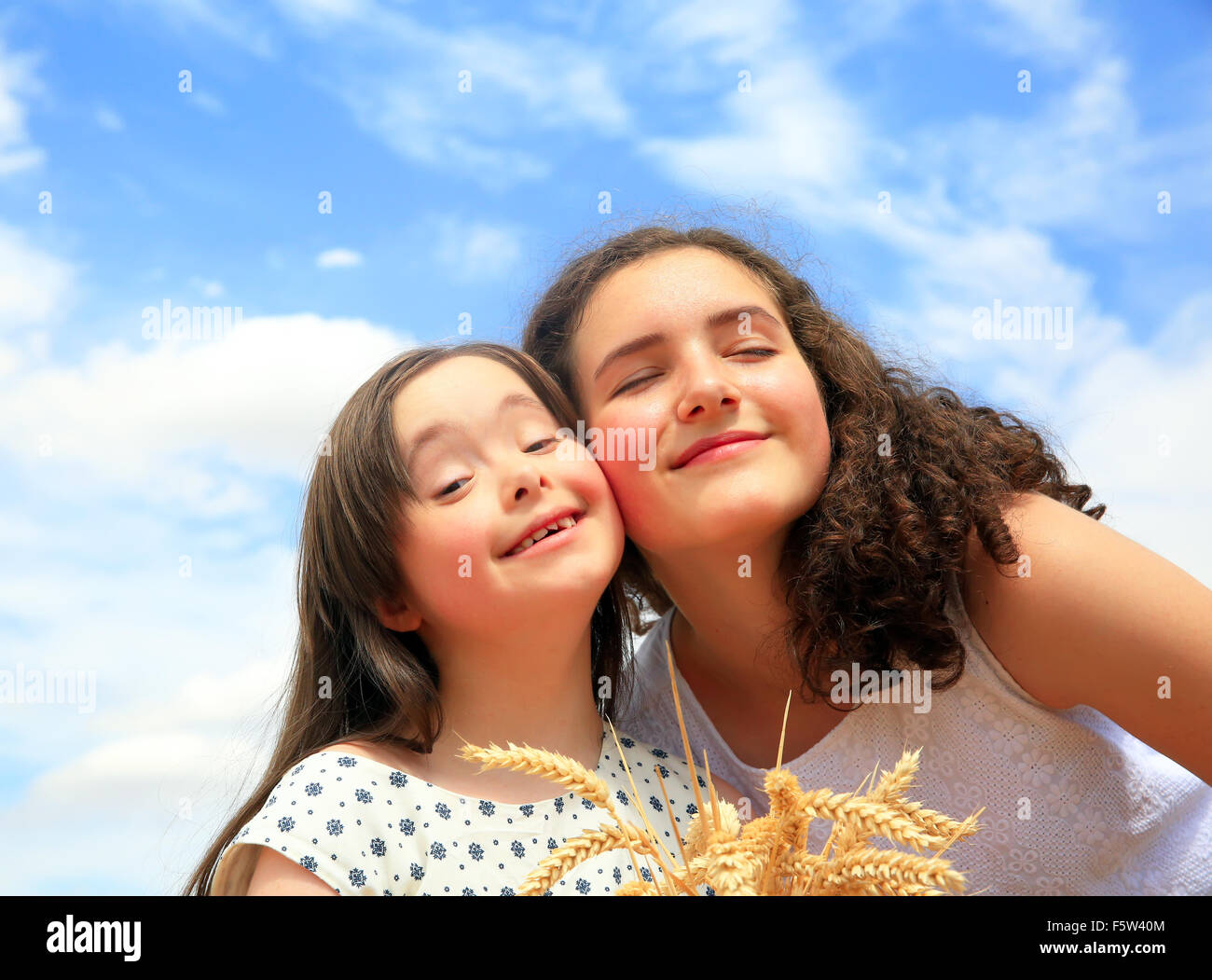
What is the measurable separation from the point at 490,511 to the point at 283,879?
76 cm

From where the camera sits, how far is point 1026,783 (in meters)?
2.35

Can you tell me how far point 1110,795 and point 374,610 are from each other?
5.63ft

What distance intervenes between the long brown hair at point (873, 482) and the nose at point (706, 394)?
0.35 meters

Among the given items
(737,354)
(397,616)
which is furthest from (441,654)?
(737,354)

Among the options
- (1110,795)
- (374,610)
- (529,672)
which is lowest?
(1110,795)

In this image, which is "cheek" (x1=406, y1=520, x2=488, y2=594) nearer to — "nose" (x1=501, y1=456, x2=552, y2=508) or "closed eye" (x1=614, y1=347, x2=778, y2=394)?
"nose" (x1=501, y1=456, x2=552, y2=508)

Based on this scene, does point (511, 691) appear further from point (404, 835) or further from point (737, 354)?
point (737, 354)

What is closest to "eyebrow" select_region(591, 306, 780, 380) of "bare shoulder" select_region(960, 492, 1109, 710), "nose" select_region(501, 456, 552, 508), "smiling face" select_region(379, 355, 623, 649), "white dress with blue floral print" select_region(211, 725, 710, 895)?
"smiling face" select_region(379, 355, 623, 649)

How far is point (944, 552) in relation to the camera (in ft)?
7.70

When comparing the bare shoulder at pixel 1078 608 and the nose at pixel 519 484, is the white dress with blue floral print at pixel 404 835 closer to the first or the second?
the nose at pixel 519 484

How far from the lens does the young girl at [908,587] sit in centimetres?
221
